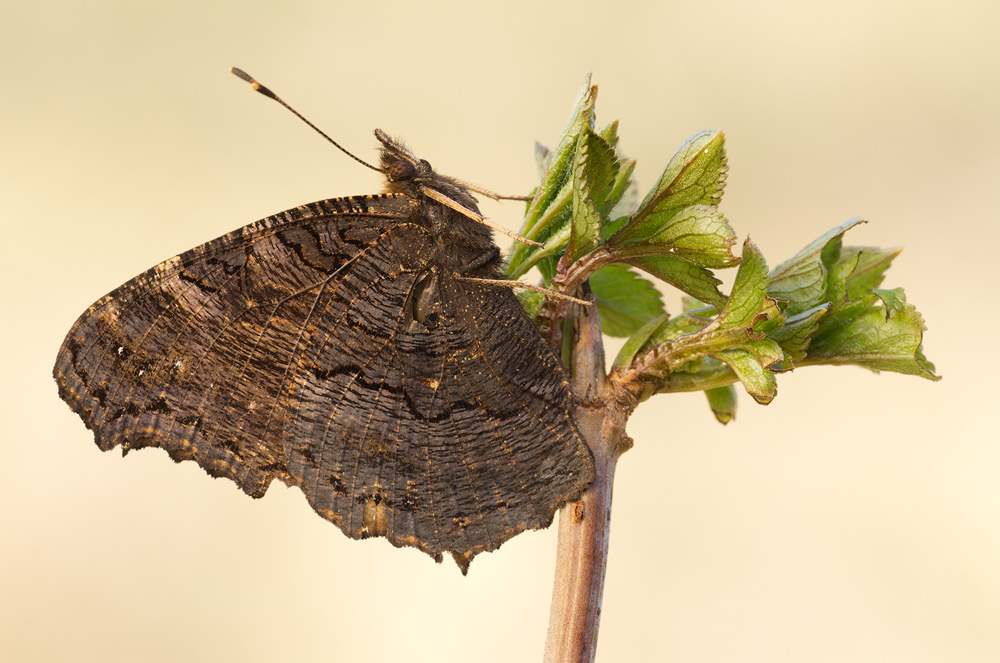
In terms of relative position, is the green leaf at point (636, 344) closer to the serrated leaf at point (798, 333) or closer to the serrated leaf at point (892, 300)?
the serrated leaf at point (798, 333)

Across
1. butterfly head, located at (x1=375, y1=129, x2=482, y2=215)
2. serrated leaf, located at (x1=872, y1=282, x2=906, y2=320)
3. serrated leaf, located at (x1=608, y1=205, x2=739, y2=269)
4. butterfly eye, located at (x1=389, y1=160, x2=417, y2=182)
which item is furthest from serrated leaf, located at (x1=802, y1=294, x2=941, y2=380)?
butterfly eye, located at (x1=389, y1=160, x2=417, y2=182)

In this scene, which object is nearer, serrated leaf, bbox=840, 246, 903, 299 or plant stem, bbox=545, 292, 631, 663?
plant stem, bbox=545, 292, 631, 663

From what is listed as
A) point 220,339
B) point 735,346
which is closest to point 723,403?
point 735,346

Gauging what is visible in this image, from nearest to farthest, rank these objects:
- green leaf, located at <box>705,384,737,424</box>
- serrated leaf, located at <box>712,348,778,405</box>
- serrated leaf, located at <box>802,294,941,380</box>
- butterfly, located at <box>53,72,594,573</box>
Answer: serrated leaf, located at <box>712,348,778,405</box> → serrated leaf, located at <box>802,294,941,380</box> → butterfly, located at <box>53,72,594,573</box> → green leaf, located at <box>705,384,737,424</box>

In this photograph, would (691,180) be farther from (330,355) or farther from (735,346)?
(330,355)

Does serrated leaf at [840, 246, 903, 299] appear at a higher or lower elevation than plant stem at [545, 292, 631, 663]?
higher

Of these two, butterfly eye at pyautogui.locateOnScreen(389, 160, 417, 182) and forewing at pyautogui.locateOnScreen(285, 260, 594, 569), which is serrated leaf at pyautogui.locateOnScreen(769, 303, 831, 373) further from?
butterfly eye at pyautogui.locateOnScreen(389, 160, 417, 182)

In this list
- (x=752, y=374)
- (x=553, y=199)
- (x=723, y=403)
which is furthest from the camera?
(x=723, y=403)

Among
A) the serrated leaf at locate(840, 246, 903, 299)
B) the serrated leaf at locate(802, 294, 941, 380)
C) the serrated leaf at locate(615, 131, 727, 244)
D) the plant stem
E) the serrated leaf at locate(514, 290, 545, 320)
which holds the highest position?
the serrated leaf at locate(840, 246, 903, 299)
